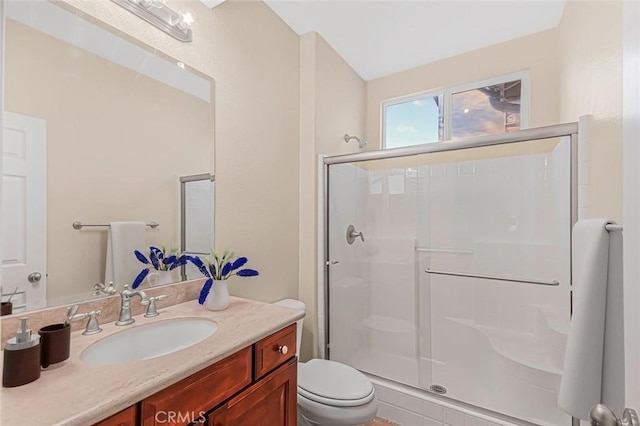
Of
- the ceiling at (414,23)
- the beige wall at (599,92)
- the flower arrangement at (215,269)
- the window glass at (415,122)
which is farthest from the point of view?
the window glass at (415,122)

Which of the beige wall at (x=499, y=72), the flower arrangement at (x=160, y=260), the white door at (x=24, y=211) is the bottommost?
the flower arrangement at (x=160, y=260)

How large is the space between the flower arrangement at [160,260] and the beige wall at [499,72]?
89.1 inches

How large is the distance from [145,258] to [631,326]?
1.52 m

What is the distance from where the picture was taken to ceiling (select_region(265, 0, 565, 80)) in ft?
6.62

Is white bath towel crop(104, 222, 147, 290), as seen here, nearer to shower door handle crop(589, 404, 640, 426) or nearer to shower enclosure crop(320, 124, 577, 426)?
shower enclosure crop(320, 124, 577, 426)

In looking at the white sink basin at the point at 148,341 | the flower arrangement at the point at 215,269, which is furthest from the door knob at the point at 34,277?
the flower arrangement at the point at 215,269

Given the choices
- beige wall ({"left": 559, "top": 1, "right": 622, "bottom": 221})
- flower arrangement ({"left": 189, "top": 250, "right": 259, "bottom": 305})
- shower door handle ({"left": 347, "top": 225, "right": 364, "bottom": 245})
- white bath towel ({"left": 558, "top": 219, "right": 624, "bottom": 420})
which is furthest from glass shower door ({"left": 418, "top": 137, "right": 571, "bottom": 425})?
flower arrangement ({"left": 189, "top": 250, "right": 259, "bottom": 305})

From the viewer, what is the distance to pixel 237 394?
1.00 meters

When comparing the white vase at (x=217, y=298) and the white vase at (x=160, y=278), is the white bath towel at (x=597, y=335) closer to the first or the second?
the white vase at (x=217, y=298)

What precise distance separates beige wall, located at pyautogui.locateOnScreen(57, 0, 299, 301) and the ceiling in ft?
0.83

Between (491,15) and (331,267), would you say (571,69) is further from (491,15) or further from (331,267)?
(331,267)

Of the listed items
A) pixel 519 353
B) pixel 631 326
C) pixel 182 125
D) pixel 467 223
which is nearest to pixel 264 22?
pixel 182 125

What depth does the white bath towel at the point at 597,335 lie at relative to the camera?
803 millimetres

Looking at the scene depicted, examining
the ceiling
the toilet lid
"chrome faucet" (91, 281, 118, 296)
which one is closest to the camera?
"chrome faucet" (91, 281, 118, 296)
